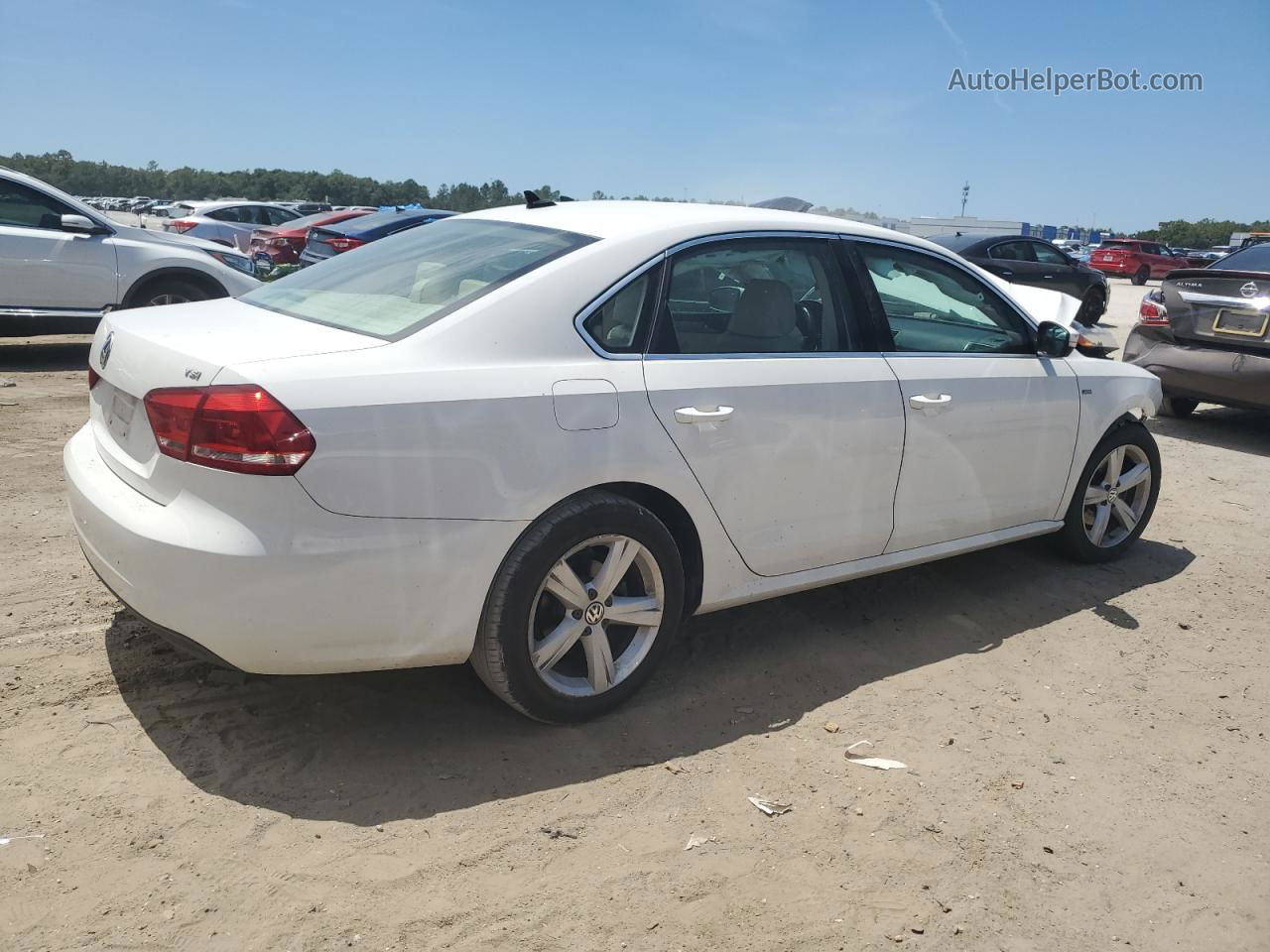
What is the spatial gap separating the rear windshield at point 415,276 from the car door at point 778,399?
1.60 ft

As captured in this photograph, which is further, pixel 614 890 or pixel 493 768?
pixel 493 768

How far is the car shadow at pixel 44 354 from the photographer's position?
9.42m

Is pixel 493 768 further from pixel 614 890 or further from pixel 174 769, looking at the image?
pixel 174 769

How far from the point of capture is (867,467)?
12.6ft

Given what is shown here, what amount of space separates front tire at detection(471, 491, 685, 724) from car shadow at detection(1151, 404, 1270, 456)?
6725 millimetres

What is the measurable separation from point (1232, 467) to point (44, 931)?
25.8 ft

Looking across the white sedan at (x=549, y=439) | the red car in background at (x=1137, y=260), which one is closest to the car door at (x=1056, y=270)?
the white sedan at (x=549, y=439)

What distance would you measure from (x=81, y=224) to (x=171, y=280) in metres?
0.86

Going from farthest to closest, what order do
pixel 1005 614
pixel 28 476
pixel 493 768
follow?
pixel 28 476 < pixel 1005 614 < pixel 493 768

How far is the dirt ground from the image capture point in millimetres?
2521

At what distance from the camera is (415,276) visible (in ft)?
11.5

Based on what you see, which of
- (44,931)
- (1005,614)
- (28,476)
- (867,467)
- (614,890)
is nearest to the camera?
(44,931)

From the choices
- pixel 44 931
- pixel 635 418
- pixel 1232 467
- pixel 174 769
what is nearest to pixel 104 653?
pixel 174 769

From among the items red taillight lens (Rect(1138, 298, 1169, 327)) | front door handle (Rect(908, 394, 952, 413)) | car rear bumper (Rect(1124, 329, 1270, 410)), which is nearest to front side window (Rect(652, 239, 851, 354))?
front door handle (Rect(908, 394, 952, 413))
